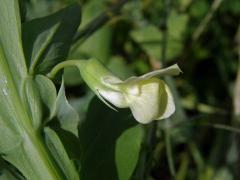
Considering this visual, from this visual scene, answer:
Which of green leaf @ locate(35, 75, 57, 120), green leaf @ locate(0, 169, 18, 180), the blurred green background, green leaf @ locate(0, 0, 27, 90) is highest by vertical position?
green leaf @ locate(0, 0, 27, 90)

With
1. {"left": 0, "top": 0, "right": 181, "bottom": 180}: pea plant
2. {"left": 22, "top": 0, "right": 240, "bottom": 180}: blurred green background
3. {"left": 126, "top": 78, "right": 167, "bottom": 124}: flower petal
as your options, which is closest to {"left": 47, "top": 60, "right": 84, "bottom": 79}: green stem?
{"left": 0, "top": 0, "right": 181, "bottom": 180}: pea plant

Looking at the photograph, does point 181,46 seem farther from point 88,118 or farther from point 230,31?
point 88,118

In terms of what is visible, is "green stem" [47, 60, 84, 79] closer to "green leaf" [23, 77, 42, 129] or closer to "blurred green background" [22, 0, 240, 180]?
"green leaf" [23, 77, 42, 129]

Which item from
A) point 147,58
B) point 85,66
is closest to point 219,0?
point 147,58

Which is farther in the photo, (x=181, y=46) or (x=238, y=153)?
(x=181, y=46)

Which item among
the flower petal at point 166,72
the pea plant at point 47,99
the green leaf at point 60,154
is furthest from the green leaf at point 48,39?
the flower petal at point 166,72

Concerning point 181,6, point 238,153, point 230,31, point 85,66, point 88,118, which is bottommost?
point 238,153
